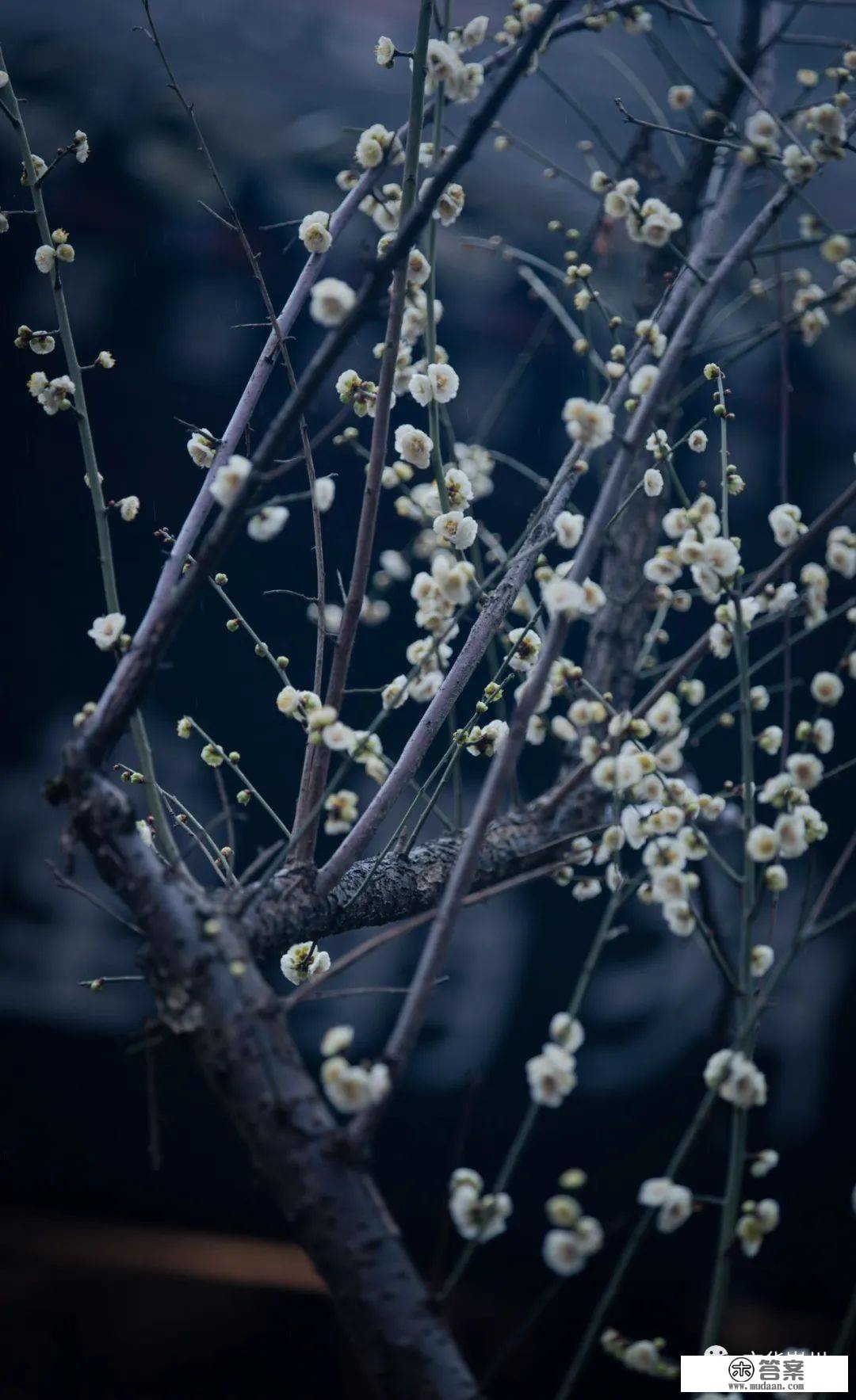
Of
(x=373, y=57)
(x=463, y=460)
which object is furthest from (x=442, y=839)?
(x=373, y=57)

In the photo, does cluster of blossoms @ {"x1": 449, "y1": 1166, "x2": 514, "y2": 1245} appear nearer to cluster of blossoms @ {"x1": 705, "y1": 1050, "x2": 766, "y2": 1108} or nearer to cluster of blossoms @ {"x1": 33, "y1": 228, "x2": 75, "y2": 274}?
cluster of blossoms @ {"x1": 705, "y1": 1050, "x2": 766, "y2": 1108}

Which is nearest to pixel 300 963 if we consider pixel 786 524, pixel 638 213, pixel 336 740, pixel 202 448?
pixel 336 740

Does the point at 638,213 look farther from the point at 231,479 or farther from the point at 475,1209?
the point at 475,1209

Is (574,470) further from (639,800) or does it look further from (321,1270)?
(321,1270)

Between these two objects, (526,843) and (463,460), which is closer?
(526,843)

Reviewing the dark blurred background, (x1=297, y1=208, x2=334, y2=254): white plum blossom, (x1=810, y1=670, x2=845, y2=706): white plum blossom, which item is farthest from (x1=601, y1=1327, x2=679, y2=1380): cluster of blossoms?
the dark blurred background

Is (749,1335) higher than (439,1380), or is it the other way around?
(439,1380)
